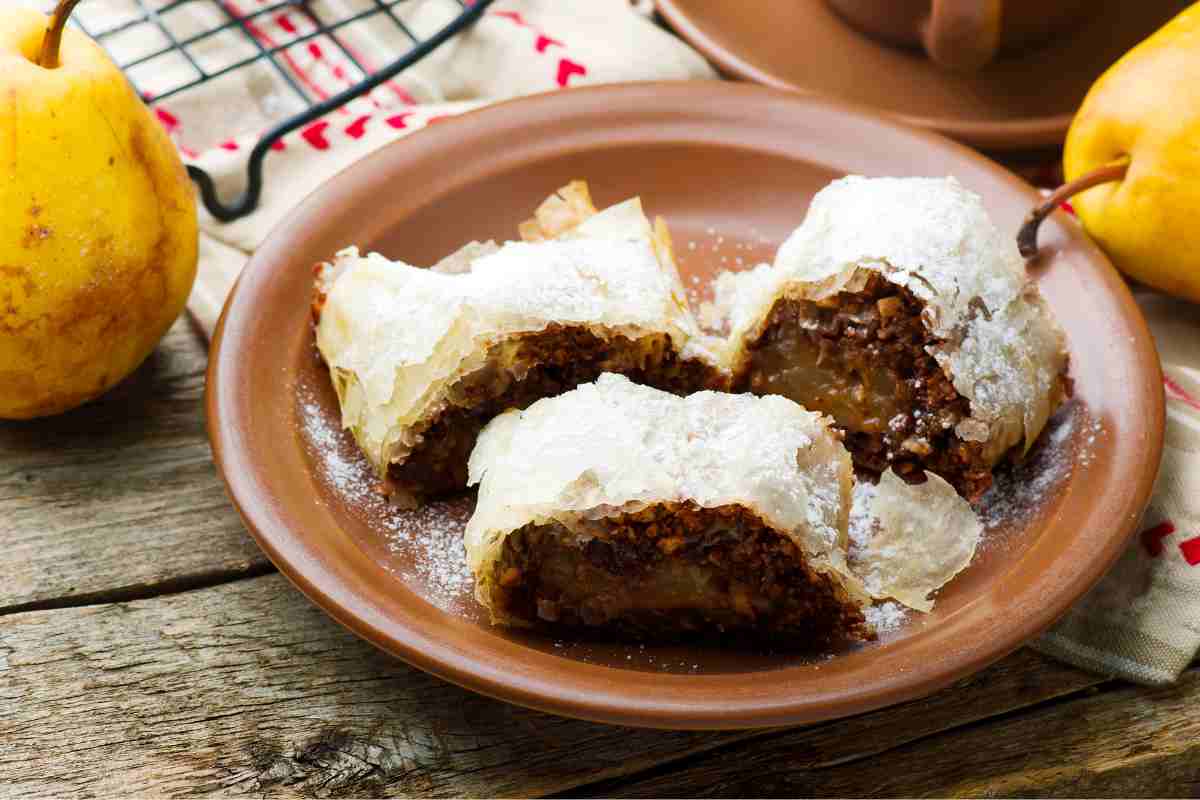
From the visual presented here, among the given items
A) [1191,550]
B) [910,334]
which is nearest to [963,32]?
[910,334]

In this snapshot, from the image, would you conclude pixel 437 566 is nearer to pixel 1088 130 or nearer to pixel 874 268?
pixel 874 268

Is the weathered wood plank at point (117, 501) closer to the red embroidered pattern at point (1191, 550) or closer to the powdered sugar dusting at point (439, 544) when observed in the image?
the powdered sugar dusting at point (439, 544)

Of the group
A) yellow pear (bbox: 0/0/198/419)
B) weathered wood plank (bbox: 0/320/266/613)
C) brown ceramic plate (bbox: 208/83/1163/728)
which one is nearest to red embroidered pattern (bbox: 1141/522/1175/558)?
brown ceramic plate (bbox: 208/83/1163/728)

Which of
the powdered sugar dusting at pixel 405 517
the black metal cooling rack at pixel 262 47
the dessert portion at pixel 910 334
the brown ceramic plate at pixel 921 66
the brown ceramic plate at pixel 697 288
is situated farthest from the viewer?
the brown ceramic plate at pixel 921 66

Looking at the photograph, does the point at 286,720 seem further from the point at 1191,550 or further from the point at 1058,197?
the point at 1058,197

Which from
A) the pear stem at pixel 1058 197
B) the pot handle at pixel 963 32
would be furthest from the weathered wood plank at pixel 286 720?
the pot handle at pixel 963 32
